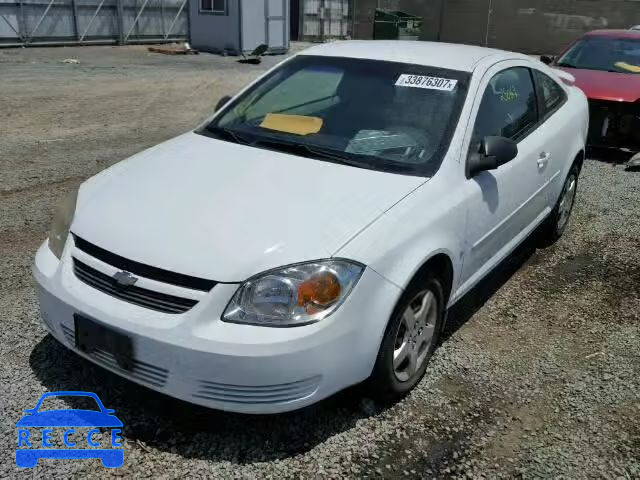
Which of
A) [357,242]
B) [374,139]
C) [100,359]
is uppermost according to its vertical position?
[374,139]

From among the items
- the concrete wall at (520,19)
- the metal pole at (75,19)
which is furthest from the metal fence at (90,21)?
the concrete wall at (520,19)

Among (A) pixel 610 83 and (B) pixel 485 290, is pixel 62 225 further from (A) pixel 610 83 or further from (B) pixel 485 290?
(A) pixel 610 83

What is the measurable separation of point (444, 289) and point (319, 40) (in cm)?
2277

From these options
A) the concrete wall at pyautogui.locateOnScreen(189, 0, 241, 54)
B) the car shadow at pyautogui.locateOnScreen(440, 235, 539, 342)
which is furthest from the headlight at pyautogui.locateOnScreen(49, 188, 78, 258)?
the concrete wall at pyautogui.locateOnScreen(189, 0, 241, 54)

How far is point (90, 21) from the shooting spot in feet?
63.2

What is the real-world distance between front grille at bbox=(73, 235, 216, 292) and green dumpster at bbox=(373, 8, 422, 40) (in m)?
18.5

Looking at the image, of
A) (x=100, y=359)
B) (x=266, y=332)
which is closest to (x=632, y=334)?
(x=266, y=332)

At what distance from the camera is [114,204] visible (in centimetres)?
285

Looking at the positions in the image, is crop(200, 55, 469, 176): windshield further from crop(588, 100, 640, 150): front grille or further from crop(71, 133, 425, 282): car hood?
crop(588, 100, 640, 150): front grille

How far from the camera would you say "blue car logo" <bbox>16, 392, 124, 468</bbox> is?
258cm

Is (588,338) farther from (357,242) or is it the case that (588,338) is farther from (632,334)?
(357,242)

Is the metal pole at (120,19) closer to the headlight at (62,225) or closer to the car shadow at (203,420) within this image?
the headlight at (62,225)

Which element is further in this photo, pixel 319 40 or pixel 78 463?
pixel 319 40

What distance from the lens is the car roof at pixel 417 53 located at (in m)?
3.64
